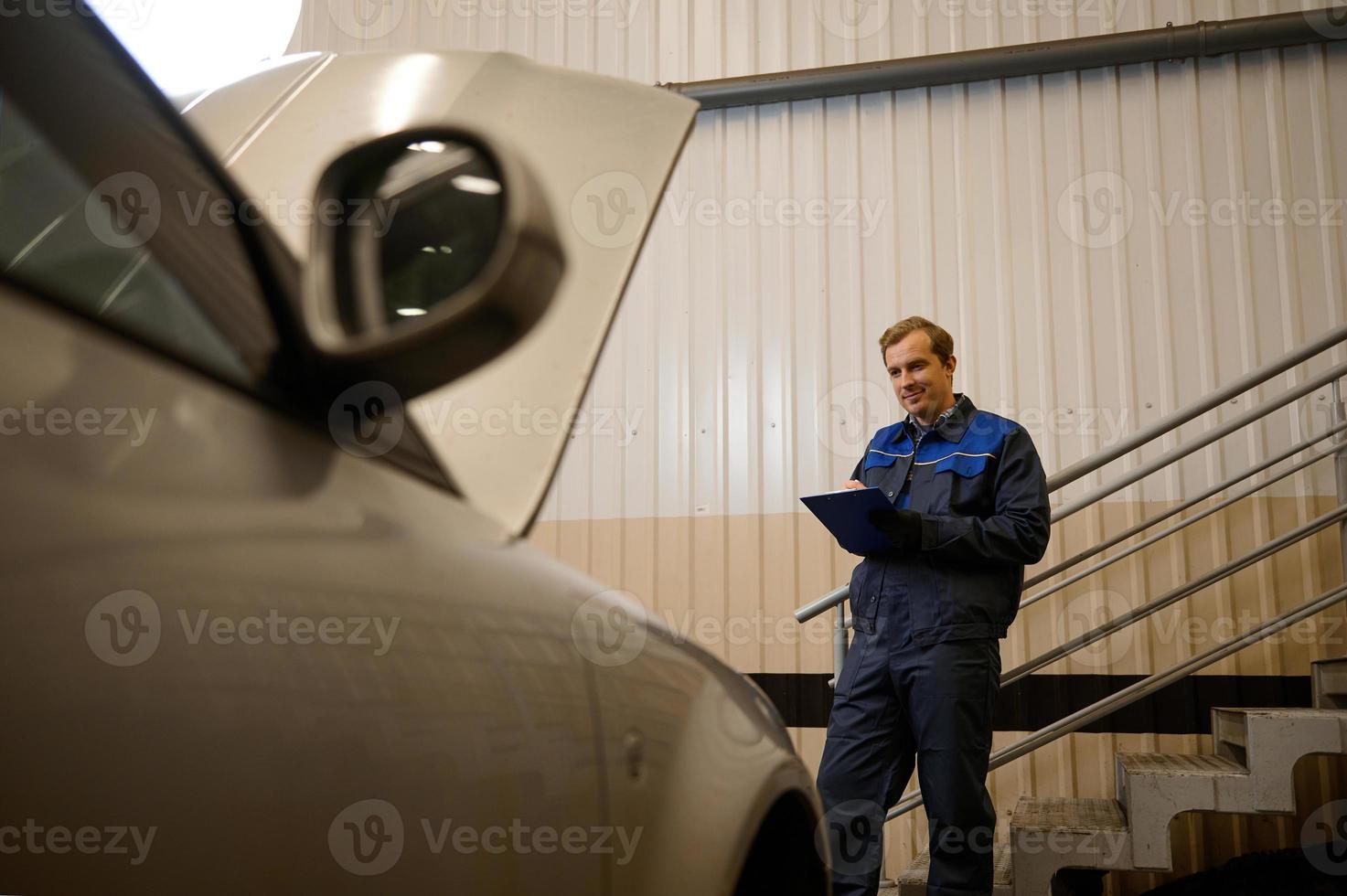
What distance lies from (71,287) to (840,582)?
4238 mm

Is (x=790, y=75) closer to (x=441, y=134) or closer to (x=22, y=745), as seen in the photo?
(x=441, y=134)

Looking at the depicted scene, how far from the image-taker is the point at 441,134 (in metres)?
0.86

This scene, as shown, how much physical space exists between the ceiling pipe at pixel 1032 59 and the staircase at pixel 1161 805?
2.97m

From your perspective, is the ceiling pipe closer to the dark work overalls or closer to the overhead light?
the dark work overalls

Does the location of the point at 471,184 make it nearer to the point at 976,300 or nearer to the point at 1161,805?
the point at 1161,805

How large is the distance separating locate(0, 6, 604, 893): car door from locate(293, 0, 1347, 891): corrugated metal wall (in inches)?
157

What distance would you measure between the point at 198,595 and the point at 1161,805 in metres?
3.17

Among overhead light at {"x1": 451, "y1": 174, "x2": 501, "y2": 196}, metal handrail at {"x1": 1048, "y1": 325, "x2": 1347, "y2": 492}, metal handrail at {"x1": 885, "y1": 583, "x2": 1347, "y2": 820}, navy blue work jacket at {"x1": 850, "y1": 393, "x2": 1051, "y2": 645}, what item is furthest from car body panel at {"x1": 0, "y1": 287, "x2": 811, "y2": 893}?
metal handrail at {"x1": 1048, "y1": 325, "x2": 1347, "y2": 492}

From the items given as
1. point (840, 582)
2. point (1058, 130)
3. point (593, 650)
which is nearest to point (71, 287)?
point (593, 650)

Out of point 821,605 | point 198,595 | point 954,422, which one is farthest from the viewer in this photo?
point 821,605

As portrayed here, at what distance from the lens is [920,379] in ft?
9.28

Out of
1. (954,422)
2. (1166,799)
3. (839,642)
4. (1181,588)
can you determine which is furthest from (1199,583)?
(954,422)

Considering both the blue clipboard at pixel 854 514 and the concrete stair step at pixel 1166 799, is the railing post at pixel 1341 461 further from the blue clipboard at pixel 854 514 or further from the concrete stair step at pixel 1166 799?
the blue clipboard at pixel 854 514

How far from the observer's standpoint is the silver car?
573mm
